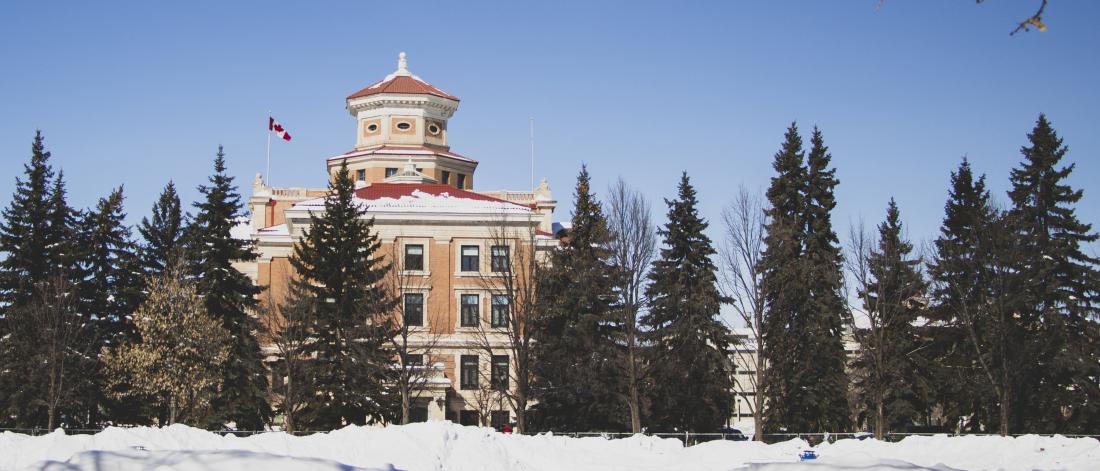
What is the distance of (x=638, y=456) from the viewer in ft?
99.9

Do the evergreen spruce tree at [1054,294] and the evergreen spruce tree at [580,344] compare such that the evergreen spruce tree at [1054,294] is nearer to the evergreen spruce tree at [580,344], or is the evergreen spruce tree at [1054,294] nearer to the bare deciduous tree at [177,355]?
the evergreen spruce tree at [580,344]

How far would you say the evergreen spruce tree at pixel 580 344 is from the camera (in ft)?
139

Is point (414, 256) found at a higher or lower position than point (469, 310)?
higher

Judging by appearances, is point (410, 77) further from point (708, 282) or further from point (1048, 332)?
point (1048, 332)

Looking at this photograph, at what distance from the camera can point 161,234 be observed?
4462 cm

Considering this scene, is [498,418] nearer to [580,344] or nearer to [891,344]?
[580,344]

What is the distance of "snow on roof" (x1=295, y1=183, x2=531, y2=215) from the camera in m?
51.6

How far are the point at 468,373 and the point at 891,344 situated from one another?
1711cm

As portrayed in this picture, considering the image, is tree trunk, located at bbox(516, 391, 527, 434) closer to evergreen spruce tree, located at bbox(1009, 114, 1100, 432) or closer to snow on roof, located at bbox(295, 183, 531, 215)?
snow on roof, located at bbox(295, 183, 531, 215)

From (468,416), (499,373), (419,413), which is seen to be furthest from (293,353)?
(468,416)

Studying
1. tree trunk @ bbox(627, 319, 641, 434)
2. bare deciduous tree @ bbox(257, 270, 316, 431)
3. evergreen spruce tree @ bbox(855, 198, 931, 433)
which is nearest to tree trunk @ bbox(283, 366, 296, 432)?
bare deciduous tree @ bbox(257, 270, 316, 431)

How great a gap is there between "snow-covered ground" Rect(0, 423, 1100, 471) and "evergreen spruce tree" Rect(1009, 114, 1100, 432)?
35.0ft

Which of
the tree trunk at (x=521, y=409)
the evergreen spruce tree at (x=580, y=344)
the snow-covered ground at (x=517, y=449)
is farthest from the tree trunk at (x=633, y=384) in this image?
the snow-covered ground at (x=517, y=449)

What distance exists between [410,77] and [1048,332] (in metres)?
36.4
